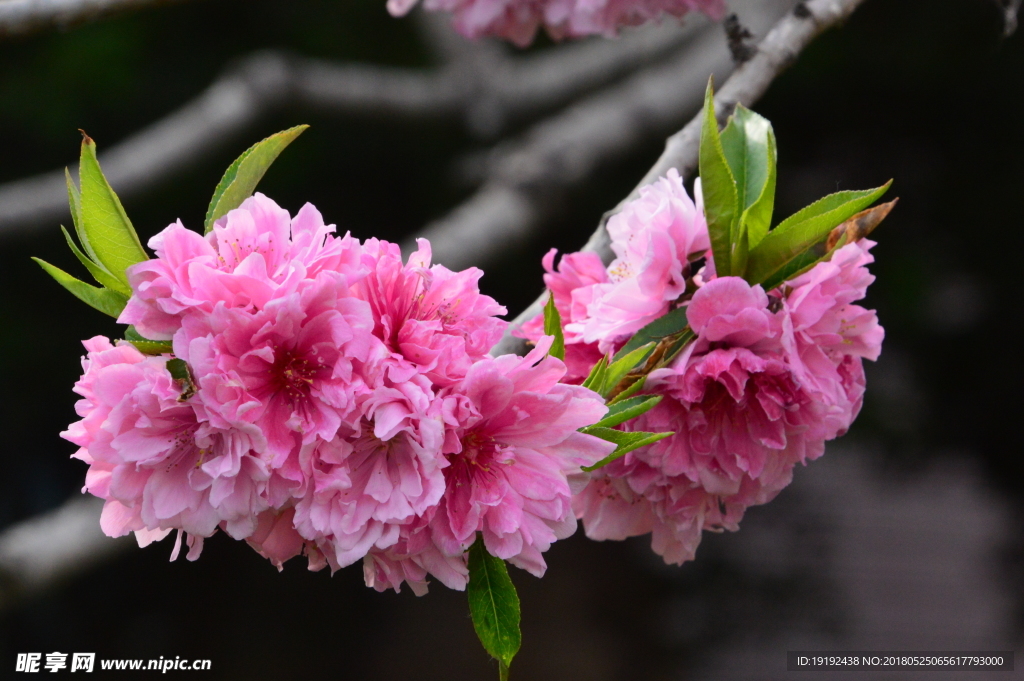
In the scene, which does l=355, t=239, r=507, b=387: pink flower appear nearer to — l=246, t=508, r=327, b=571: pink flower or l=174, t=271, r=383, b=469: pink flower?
l=174, t=271, r=383, b=469: pink flower

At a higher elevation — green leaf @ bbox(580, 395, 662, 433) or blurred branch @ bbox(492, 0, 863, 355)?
blurred branch @ bbox(492, 0, 863, 355)

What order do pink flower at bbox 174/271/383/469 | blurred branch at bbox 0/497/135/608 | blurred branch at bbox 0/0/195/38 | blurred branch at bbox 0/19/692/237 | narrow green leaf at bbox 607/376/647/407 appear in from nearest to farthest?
pink flower at bbox 174/271/383/469 < narrow green leaf at bbox 607/376/647/407 < blurred branch at bbox 0/0/195/38 < blurred branch at bbox 0/497/135/608 < blurred branch at bbox 0/19/692/237

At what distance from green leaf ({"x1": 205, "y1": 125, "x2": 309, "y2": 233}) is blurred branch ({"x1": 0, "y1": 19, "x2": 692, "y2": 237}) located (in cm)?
138

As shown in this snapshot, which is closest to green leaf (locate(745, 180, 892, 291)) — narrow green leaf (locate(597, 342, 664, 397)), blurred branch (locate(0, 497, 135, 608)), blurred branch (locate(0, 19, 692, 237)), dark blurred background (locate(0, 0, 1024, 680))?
narrow green leaf (locate(597, 342, 664, 397))

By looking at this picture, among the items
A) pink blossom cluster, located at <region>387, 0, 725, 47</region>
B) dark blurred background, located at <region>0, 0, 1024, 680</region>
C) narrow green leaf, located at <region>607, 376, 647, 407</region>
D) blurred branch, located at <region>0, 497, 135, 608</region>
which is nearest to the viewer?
narrow green leaf, located at <region>607, 376, 647, 407</region>

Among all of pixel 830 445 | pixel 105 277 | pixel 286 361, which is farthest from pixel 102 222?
pixel 830 445

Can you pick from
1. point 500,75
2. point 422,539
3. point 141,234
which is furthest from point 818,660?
point 141,234

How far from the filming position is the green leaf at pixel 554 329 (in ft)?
1.91

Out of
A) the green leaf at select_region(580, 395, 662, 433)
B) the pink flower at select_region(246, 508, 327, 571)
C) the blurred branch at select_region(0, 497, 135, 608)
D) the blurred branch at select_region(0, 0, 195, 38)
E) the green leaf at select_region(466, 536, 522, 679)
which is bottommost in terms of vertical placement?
the blurred branch at select_region(0, 497, 135, 608)

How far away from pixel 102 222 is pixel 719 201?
0.39 meters

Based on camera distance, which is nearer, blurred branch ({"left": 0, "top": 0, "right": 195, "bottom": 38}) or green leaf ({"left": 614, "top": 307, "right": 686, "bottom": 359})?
green leaf ({"left": 614, "top": 307, "right": 686, "bottom": 359})

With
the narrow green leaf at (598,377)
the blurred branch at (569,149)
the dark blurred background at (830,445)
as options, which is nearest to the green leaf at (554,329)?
the narrow green leaf at (598,377)

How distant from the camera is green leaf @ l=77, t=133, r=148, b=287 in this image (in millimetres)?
546

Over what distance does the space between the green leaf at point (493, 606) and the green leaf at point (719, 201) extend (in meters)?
0.25
